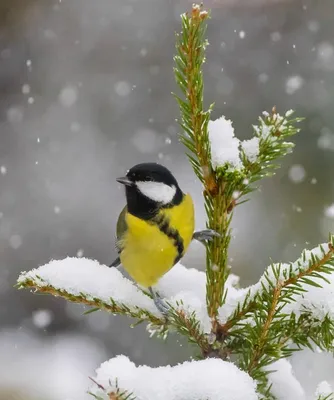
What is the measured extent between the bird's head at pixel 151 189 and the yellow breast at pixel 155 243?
11mm

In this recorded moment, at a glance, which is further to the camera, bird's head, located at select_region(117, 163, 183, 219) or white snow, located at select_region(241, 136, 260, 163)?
bird's head, located at select_region(117, 163, 183, 219)

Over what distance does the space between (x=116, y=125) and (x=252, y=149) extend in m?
3.30

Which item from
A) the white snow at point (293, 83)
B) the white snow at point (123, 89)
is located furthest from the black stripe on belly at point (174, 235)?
the white snow at point (123, 89)

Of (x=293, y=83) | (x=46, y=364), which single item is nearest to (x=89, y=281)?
(x=46, y=364)

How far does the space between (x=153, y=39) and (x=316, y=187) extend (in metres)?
1.34

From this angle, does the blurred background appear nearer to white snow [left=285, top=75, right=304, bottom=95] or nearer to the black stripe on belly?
white snow [left=285, top=75, right=304, bottom=95]

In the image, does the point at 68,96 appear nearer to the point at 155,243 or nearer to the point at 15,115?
the point at 15,115

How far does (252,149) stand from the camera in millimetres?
576

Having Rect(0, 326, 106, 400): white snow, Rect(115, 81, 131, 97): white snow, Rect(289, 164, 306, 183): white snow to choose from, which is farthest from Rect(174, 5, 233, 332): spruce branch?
Rect(115, 81, 131, 97): white snow

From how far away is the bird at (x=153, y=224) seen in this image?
0.73 metres

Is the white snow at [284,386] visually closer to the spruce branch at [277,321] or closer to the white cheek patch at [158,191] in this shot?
the spruce branch at [277,321]

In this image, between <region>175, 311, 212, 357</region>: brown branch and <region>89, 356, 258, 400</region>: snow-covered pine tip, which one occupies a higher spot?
<region>175, 311, 212, 357</region>: brown branch

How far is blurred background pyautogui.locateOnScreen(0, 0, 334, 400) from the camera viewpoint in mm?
3256

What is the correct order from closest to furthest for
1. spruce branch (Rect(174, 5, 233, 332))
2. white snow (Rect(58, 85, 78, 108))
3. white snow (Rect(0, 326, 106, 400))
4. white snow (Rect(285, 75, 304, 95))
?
spruce branch (Rect(174, 5, 233, 332)), white snow (Rect(0, 326, 106, 400)), white snow (Rect(285, 75, 304, 95)), white snow (Rect(58, 85, 78, 108))
